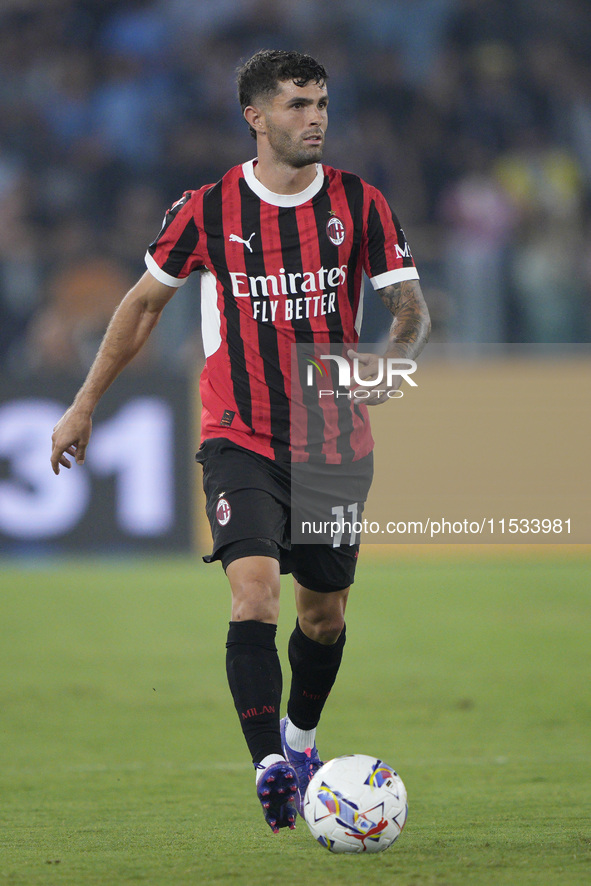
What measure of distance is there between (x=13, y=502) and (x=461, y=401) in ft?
11.9

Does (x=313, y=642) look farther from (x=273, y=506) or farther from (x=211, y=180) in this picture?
(x=211, y=180)

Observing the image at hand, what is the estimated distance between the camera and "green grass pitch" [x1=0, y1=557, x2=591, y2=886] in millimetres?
3338

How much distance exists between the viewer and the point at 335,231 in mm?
4016

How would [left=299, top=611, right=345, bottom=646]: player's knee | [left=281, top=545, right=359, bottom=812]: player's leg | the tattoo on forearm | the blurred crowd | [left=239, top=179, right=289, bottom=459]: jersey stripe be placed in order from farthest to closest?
the blurred crowd → [left=299, top=611, right=345, bottom=646]: player's knee → [left=281, top=545, right=359, bottom=812]: player's leg → [left=239, top=179, right=289, bottom=459]: jersey stripe → the tattoo on forearm

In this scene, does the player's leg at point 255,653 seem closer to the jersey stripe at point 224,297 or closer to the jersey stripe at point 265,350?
the jersey stripe at point 265,350

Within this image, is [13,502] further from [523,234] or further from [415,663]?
[523,234]

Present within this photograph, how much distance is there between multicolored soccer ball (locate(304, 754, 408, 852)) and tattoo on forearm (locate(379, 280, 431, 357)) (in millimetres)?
1196

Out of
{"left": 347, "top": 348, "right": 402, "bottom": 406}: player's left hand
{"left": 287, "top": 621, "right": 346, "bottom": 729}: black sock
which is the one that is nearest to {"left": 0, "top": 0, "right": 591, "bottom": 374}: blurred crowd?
{"left": 287, "top": 621, "right": 346, "bottom": 729}: black sock

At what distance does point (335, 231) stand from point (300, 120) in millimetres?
349

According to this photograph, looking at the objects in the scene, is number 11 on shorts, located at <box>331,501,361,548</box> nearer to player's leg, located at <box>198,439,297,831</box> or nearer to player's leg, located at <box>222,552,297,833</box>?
player's leg, located at <box>198,439,297,831</box>

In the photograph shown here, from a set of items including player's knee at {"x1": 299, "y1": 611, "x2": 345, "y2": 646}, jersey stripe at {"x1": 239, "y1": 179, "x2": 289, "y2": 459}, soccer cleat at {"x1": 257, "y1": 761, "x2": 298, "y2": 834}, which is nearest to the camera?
soccer cleat at {"x1": 257, "y1": 761, "x2": 298, "y2": 834}

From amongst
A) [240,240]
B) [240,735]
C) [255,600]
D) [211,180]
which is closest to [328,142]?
[211,180]

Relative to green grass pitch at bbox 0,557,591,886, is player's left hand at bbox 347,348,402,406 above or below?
above

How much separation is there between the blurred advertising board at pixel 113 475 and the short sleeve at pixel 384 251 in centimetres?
627
